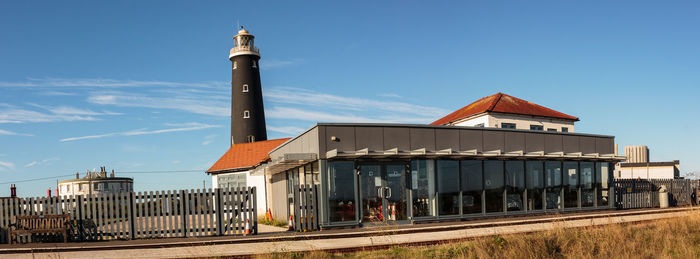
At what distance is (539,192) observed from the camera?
21.8 m

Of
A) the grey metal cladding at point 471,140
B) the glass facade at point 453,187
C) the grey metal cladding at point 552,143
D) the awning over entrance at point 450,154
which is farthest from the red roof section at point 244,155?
the grey metal cladding at point 552,143

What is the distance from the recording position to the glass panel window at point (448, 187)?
63.4 feet

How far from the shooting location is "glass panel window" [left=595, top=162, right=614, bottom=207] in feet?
78.2

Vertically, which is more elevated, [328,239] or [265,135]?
[265,135]

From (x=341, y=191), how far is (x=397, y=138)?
9.13 feet

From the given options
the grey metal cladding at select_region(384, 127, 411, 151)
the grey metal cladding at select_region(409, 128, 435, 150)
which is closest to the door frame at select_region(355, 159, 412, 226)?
the grey metal cladding at select_region(384, 127, 411, 151)

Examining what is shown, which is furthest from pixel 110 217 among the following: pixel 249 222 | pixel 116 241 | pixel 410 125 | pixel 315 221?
pixel 410 125

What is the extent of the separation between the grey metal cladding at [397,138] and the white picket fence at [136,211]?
4.86m

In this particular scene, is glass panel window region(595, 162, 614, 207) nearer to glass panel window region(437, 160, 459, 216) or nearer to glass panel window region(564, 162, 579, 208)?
glass panel window region(564, 162, 579, 208)

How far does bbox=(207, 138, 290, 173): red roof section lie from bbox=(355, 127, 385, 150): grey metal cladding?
54.0 ft

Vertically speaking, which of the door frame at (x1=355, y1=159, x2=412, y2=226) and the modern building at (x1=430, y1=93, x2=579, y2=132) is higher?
the modern building at (x1=430, y1=93, x2=579, y2=132)

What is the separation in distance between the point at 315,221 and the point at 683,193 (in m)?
21.1

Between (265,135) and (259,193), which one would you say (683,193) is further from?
(265,135)

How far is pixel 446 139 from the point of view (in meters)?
19.8
